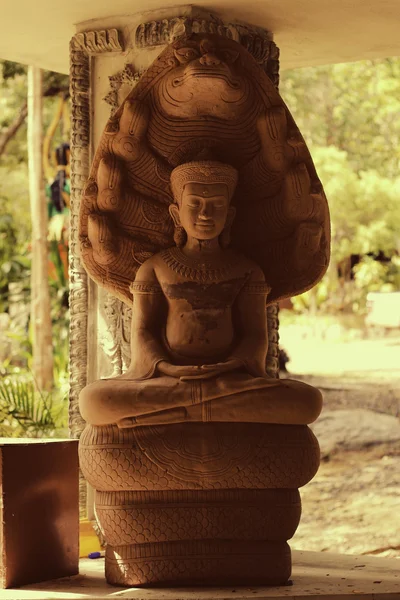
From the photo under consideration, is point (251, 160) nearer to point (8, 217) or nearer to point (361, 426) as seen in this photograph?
point (361, 426)

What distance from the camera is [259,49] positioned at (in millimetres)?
5914

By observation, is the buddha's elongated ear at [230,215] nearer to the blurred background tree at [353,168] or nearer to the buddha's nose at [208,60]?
the buddha's nose at [208,60]

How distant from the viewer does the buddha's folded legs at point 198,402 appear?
14.8 ft

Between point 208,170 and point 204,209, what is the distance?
19 centimetres

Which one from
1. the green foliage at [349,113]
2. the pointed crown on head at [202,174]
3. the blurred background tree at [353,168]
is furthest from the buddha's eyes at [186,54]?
the green foliage at [349,113]

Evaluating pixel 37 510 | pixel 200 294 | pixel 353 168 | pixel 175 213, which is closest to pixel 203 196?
pixel 175 213

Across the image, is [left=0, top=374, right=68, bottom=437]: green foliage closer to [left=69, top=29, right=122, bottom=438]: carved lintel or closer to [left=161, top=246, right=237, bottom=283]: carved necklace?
[left=69, top=29, right=122, bottom=438]: carved lintel

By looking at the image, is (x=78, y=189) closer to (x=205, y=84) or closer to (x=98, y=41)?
(x=98, y=41)

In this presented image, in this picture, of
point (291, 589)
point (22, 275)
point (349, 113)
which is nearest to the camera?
point (291, 589)

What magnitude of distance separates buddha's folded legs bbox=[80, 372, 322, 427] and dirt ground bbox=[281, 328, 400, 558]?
3649 mm

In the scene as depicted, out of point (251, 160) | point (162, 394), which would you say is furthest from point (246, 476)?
point (251, 160)

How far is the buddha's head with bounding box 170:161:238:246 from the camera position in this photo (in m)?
4.96

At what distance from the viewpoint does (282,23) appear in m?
5.93

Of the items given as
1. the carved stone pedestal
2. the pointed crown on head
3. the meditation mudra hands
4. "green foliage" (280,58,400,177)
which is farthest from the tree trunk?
"green foliage" (280,58,400,177)
